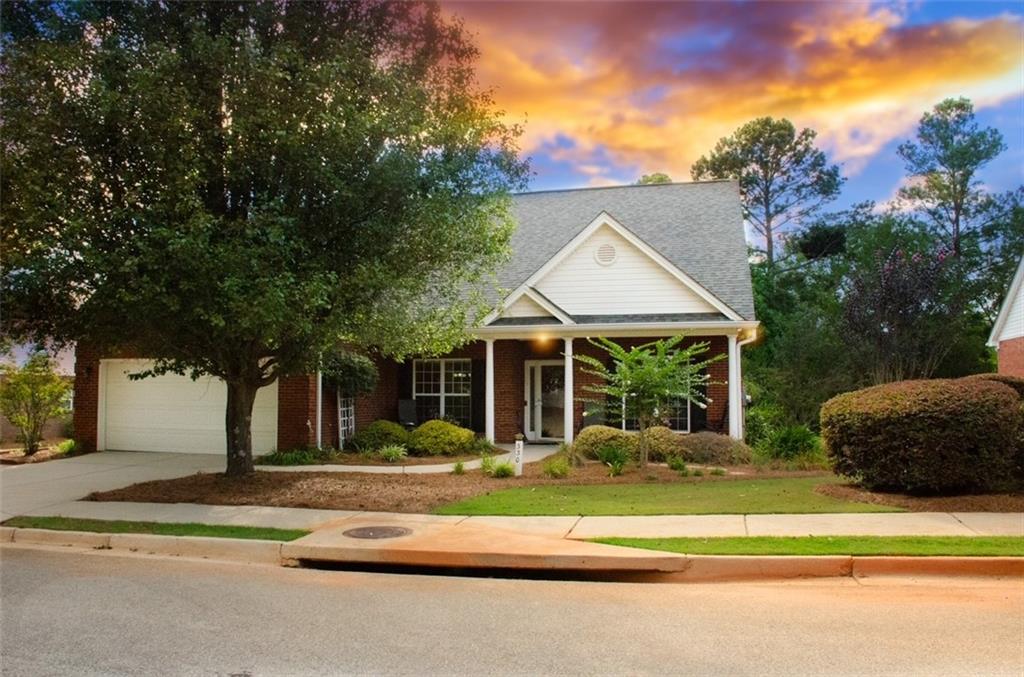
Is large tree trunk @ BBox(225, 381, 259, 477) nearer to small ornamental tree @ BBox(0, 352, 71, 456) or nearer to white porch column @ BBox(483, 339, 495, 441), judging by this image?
white porch column @ BBox(483, 339, 495, 441)

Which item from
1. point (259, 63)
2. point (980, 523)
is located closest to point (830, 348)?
point (980, 523)

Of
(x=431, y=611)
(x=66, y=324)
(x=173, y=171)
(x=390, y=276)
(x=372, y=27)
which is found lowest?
(x=431, y=611)

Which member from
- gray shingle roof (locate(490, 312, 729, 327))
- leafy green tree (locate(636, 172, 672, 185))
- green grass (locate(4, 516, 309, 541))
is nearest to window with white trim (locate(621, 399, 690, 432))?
gray shingle roof (locate(490, 312, 729, 327))

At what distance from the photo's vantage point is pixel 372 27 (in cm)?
1148

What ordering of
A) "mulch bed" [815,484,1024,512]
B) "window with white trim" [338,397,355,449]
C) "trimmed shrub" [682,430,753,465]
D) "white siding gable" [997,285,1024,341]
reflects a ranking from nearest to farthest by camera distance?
"mulch bed" [815,484,1024,512] < "trimmed shrub" [682,430,753,465] < "window with white trim" [338,397,355,449] < "white siding gable" [997,285,1024,341]

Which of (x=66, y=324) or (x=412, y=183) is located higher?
(x=412, y=183)

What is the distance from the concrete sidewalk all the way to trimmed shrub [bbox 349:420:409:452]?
6.00 meters

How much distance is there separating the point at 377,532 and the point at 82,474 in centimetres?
818

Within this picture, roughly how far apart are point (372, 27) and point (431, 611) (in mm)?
9185

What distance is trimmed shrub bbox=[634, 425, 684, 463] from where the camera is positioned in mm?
14234

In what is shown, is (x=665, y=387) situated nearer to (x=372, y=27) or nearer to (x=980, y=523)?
(x=980, y=523)

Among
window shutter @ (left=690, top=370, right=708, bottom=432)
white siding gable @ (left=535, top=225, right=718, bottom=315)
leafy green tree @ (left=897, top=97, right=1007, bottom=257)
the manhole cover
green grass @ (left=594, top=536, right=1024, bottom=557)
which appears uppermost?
leafy green tree @ (left=897, top=97, right=1007, bottom=257)

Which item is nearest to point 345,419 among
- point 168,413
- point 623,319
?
point 168,413

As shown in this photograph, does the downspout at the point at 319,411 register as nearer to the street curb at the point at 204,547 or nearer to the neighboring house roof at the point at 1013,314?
the street curb at the point at 204,547
